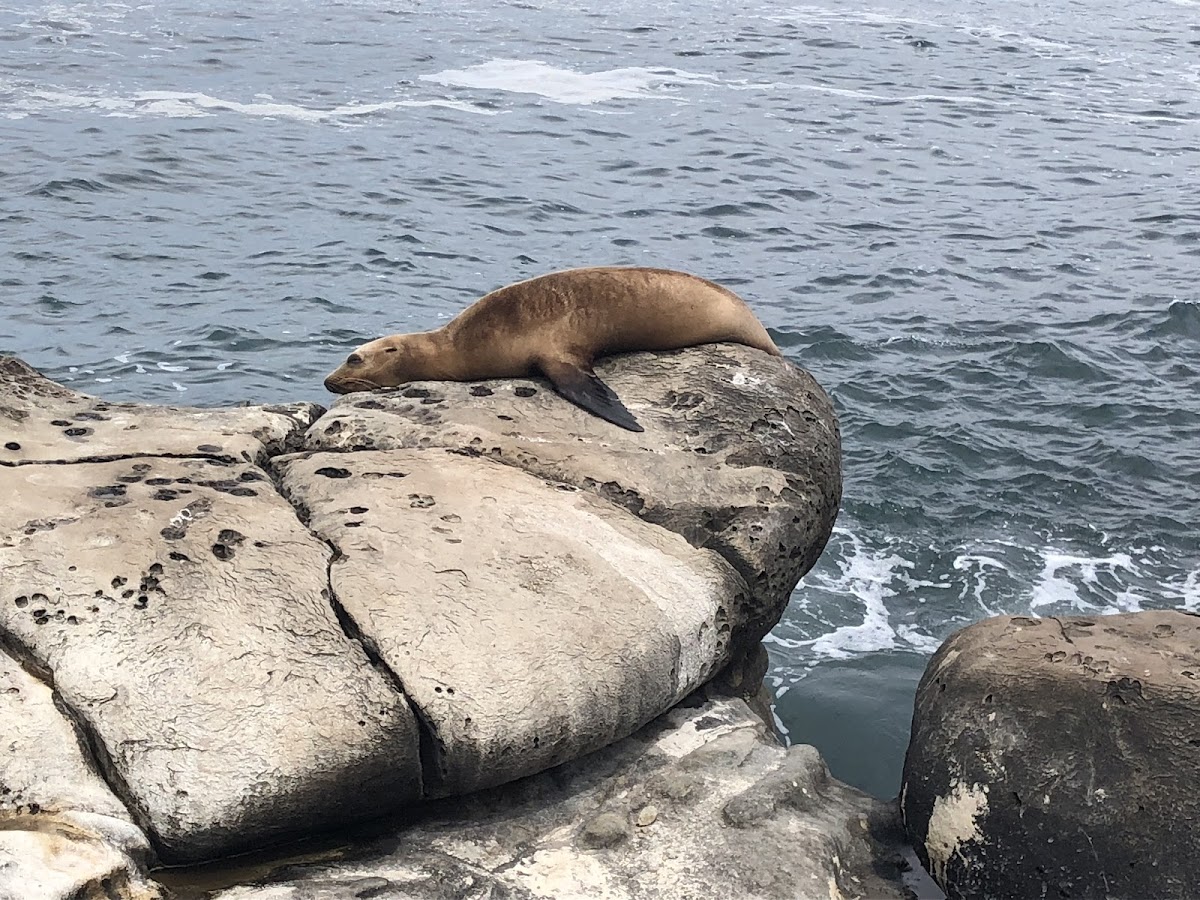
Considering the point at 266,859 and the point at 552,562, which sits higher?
the point at 552,562

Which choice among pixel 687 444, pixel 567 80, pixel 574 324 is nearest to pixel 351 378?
pixel 574 324

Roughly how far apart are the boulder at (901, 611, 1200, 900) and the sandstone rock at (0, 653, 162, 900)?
2110mm

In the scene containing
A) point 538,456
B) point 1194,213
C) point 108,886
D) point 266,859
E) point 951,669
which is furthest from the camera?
point 1194,213

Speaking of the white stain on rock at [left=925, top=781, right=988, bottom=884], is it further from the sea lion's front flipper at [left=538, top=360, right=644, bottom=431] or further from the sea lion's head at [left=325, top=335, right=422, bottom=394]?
the sea lion's head at [left=325, top=335, right=422, bottom=394]

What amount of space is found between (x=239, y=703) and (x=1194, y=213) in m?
13.8

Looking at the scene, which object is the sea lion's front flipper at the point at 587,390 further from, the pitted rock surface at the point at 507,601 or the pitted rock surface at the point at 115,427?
the pitted rock surface at the point at 115,427

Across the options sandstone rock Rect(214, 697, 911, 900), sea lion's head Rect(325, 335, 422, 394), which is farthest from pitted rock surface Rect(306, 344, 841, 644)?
sandstone rock Rect(214, 697, 911, 900)

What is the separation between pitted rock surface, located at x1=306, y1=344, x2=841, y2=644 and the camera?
4871 millimetres

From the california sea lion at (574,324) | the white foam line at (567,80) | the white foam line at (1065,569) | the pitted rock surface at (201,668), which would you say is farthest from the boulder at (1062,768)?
the white foam line at (567,80)

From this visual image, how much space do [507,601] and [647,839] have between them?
0.80 metres

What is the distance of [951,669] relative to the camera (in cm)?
414

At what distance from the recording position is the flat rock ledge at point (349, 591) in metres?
3.52

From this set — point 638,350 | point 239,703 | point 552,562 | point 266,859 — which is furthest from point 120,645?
point 638,350

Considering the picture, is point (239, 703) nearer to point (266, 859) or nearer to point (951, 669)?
point (266, 859)
